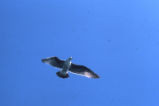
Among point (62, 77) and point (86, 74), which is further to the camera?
point (86, 74)

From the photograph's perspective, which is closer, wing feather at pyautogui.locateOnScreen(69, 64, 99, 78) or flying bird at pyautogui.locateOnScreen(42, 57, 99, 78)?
flying bird at pyautogui.locateOnScreen(42, 57, 99, 78)

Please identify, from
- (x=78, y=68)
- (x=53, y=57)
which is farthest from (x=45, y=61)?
(x=78, y=68)

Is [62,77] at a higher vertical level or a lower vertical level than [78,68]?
lower

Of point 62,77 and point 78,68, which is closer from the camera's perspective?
point 62,77

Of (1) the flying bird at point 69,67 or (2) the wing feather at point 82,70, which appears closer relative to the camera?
(1) the flying bird at point 69,67

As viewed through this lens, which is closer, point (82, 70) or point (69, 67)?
point (69, 67)

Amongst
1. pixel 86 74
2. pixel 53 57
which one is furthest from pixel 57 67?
pixel 86 74

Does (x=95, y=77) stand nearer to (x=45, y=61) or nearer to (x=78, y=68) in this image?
(x=78, y=68)

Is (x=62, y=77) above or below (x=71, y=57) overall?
below

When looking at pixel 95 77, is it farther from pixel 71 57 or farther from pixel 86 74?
pixel 71 57
